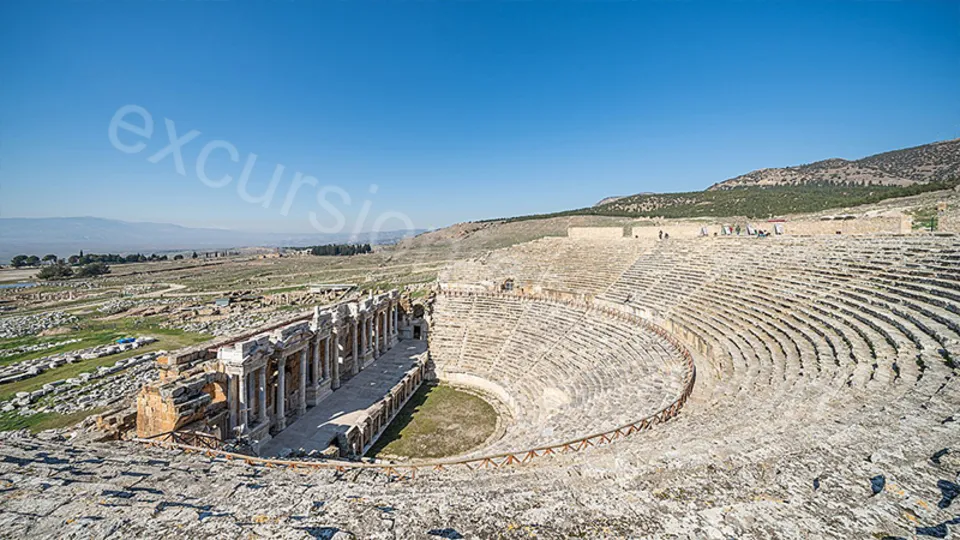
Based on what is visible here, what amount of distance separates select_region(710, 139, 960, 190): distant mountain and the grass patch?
7846cm

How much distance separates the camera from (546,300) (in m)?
27.2

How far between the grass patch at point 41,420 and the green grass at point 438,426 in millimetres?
15941

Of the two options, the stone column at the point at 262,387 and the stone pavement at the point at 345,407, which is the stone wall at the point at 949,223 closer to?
the stone pavement at the point at 345,407

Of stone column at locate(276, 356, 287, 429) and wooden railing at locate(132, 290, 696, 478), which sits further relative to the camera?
stone column at locate(276, 356, 287, 429)

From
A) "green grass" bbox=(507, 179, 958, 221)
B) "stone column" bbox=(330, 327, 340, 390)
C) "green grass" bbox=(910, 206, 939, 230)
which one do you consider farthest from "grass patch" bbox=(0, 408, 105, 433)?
"green grass" bbox=(507, 179, 958, 221)

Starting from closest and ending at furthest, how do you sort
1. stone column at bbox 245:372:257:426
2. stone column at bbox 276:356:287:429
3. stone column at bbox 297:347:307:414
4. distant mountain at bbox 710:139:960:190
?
stone column at bbox 245:372:257:426
stone column at bbox 276:356:287:429
stone column at bbox 297:347:307:414
distant mountain at bbox 710:139:960:190

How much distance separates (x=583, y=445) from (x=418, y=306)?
75.3 feet

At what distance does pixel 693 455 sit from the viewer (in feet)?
21.1

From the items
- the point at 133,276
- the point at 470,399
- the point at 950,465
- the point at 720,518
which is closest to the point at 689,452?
the point at 720,518

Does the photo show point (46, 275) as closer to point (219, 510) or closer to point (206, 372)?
point (206, 372)

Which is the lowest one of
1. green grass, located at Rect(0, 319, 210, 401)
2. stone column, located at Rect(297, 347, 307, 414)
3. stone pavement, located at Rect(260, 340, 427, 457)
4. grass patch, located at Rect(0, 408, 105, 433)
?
grass patch, located at Rect(0, 408, 105, 433)

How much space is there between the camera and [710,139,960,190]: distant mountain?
56.1 meters

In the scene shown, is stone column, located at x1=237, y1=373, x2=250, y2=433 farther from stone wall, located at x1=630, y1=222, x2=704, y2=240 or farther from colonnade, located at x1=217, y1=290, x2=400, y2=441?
stone wall, located at x1=630, y1=222, x2=704, y2=240

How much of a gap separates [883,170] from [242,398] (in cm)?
8944
